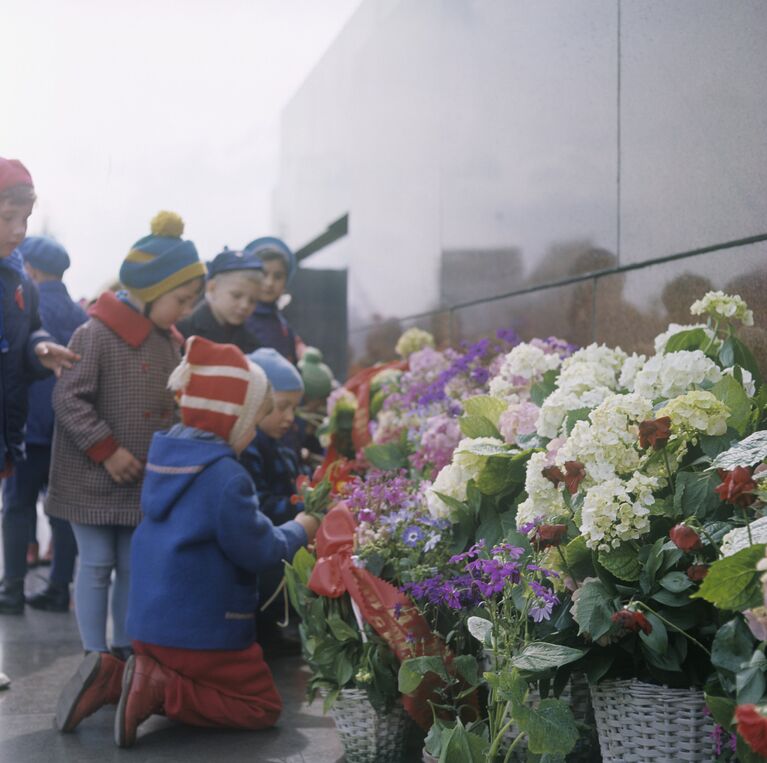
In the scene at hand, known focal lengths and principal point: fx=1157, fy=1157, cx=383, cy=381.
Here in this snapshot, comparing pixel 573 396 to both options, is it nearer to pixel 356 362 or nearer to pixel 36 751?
pixel 36 751

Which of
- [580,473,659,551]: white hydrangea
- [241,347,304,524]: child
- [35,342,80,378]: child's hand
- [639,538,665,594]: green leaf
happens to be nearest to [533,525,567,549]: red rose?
[580,473,659,551]: white hydrangea

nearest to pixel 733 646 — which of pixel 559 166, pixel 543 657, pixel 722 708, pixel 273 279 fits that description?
pixel 722 708

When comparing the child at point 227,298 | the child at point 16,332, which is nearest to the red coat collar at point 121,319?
the child at point 16,332

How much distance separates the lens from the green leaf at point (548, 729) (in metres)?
2.44

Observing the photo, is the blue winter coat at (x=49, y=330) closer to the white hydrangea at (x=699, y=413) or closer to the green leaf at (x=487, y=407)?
the green leaf at (x=487, y=407)

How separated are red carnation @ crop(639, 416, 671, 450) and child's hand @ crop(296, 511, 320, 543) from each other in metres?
2.02

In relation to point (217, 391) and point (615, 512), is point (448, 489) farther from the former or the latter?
point (217, 391)

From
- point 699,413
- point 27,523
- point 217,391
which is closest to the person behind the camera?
point 699,413

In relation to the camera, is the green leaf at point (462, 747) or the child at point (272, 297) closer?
the green leaf at point (462, 747)

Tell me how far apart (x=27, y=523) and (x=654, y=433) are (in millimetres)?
4380

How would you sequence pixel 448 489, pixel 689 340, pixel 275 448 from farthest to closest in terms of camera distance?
1. pixel 275 448
2. pixel 448 489
3. pixel 689 340

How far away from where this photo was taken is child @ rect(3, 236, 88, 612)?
19.6 feet

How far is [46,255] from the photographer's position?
21.0ft

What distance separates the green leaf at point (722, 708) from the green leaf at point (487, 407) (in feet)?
5.10
